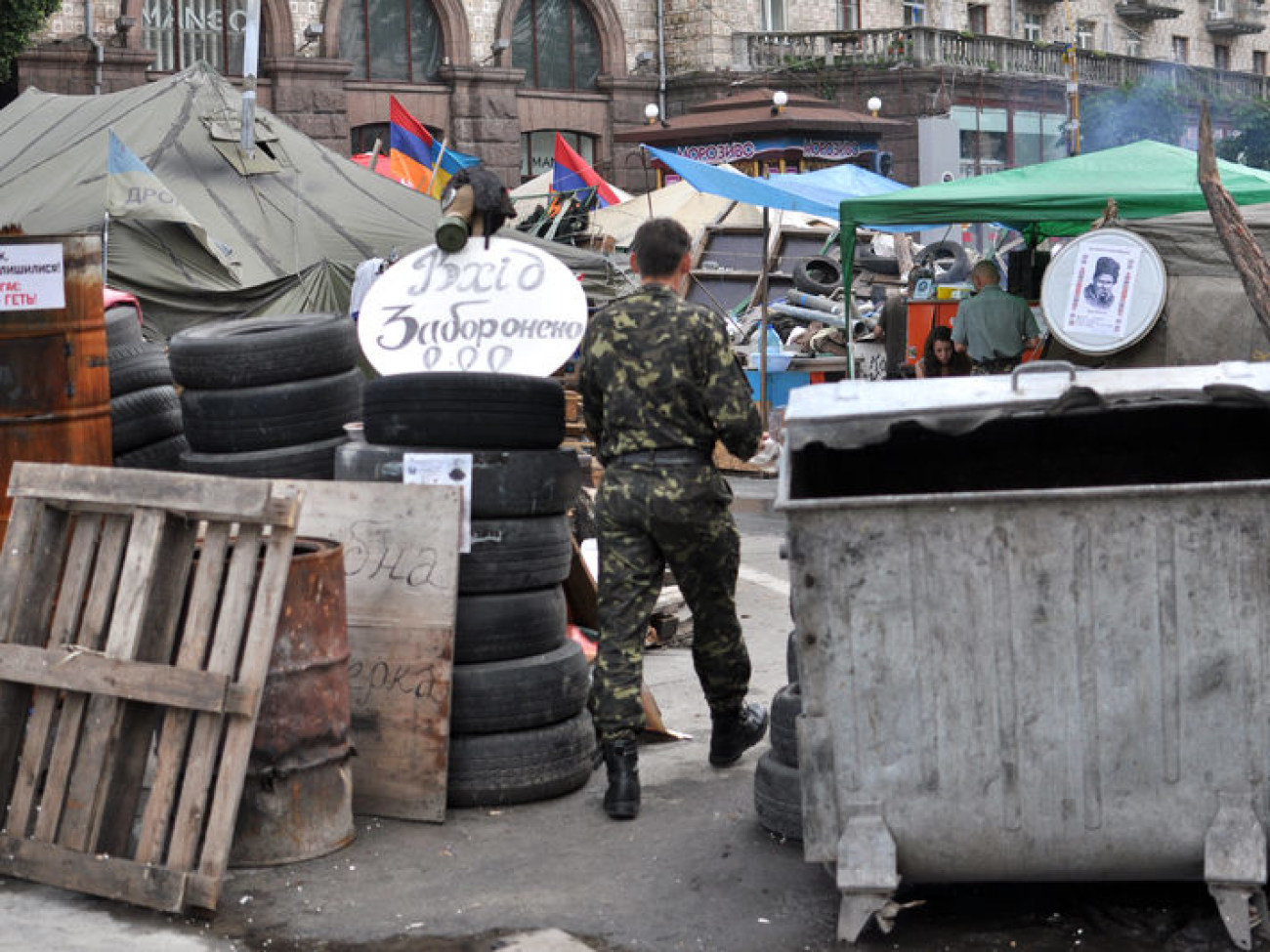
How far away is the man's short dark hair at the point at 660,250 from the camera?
6.00 metres

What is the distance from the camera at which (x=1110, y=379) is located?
5008 mm

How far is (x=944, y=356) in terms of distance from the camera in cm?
1634

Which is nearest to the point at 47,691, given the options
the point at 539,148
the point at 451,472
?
the point at 451,472

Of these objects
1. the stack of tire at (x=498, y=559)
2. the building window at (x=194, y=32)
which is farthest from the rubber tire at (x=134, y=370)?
the building window at (x=194, y=32)

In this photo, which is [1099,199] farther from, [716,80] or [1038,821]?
[716,80]

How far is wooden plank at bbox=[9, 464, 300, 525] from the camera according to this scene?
4980 mm

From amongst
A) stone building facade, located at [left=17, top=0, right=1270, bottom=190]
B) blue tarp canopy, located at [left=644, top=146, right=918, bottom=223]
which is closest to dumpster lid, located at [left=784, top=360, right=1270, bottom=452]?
blue tarp canopy, located at [left=644, top=146, right=918, bottom=223]

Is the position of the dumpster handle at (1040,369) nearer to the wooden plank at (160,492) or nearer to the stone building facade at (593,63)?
the wooden plank at (160,492)

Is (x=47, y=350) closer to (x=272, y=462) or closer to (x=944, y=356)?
(x=272, y=462)

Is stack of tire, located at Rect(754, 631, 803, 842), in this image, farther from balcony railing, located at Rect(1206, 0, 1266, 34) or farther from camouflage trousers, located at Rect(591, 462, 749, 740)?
balcony railing, located at Rect(1206, 0, 1266, 34)

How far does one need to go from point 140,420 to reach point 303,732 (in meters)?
2.90

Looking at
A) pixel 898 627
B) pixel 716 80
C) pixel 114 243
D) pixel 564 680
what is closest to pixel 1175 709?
pixel 898 627

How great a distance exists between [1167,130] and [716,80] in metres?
17.3

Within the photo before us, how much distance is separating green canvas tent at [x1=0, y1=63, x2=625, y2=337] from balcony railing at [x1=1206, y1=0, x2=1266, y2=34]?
48.2 metres
